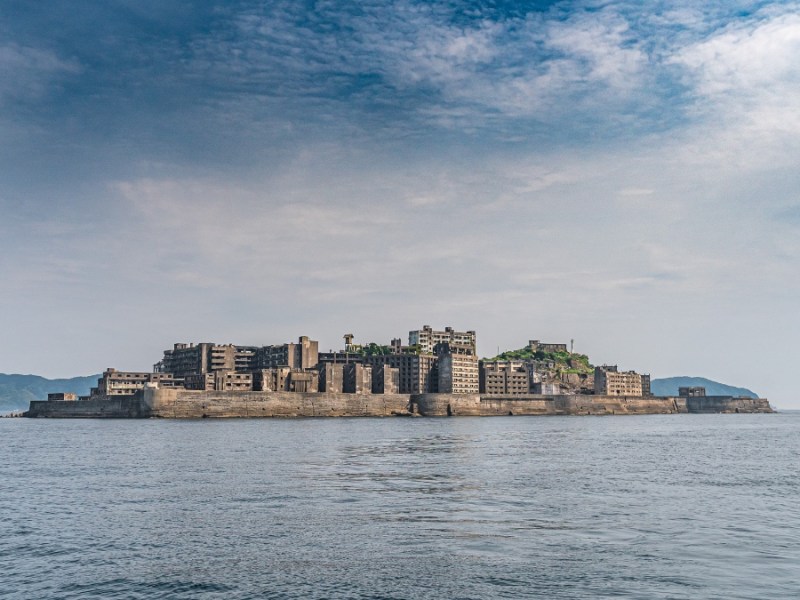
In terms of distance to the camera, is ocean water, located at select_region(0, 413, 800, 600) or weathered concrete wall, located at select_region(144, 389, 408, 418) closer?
ocean water, located at select_region(0, 413, 800, 600)

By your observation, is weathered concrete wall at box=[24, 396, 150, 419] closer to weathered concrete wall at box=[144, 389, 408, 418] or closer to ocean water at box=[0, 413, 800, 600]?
weathered concrete wall at box=[144, 389, 408, 418]

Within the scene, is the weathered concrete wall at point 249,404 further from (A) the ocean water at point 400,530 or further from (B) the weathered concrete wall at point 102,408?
(A) the ocean water at point 400,530

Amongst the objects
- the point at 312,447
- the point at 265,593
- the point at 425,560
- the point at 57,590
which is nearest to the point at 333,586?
the point at 265,593

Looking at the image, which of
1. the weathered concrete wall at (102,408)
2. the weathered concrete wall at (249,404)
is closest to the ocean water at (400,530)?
the weathered concrete wall at (249,404)

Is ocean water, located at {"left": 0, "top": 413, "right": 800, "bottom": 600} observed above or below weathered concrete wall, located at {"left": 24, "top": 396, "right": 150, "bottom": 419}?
below

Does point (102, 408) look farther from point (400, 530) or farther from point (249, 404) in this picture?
point (400, 530)

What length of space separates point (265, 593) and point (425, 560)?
6.34m

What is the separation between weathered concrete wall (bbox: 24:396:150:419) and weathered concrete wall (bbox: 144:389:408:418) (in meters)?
5.06

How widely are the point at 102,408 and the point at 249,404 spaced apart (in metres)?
36.6

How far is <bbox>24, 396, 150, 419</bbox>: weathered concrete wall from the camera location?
588 feet

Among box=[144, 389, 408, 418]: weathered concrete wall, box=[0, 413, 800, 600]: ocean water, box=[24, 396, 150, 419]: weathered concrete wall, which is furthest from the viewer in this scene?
box=[24, 396, 150, 419]: weathered concrete wall

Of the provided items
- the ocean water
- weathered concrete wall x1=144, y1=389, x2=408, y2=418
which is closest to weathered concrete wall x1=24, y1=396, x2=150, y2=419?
weathered concrete wall x1=144, y1=389, x2=408, y2=418

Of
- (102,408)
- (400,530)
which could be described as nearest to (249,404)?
(102,408)

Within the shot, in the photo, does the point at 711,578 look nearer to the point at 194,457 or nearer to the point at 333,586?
the point at 333,586
